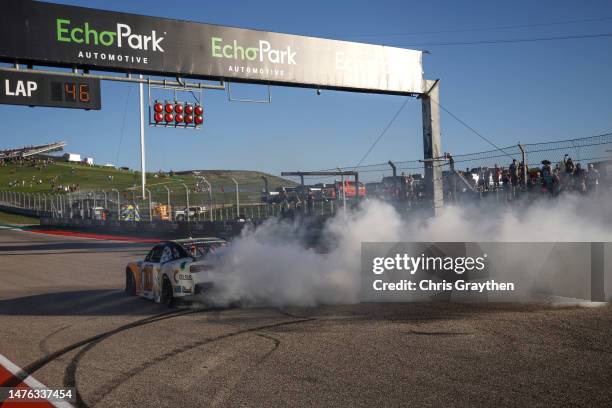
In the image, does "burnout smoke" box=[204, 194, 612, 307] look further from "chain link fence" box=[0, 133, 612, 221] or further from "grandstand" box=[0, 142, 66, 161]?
"grandstand" box=[0, 142, 66, 161]

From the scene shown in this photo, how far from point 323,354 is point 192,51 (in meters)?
13.4

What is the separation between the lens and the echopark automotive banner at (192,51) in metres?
15.5

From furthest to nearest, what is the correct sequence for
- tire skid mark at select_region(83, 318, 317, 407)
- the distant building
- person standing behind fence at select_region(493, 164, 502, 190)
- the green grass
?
the distant building < the green grass < person standing behind fence at select_region(493, 164, 502, 190) < tire skid mark at select_region(83, 318, 317, 407)

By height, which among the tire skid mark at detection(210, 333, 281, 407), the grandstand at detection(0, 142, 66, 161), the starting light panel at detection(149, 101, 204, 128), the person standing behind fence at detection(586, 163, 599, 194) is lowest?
the tire skid mark at detection(210, 333, 281, 407)

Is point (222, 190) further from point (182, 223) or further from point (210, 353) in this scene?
point (210, 353)

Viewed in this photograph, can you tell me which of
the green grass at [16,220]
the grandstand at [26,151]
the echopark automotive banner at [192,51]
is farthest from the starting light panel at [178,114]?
the grandstand at [26,151]

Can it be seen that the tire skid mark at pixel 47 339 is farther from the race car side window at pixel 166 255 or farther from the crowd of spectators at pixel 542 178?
the crowd of spectators at pixel 542 178

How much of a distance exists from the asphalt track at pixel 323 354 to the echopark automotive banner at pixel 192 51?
8.70 m

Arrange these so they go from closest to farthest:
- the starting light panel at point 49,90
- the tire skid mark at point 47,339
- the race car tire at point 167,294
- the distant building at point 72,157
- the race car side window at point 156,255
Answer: the tire skid mark at point 47,339 < the race car tire at point 167,294 < the race car side window at point 156,255 < the starting light panel at point 49,90 < the distant building at point 72,157

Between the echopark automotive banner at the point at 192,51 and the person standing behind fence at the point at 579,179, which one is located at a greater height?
the echopark automotive banner at the point at 192,51

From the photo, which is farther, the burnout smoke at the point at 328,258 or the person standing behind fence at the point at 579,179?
the person standing behind fence at the point at 579,179

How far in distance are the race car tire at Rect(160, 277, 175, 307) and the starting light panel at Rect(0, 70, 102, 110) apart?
8.71m

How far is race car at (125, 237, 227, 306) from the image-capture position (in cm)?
946

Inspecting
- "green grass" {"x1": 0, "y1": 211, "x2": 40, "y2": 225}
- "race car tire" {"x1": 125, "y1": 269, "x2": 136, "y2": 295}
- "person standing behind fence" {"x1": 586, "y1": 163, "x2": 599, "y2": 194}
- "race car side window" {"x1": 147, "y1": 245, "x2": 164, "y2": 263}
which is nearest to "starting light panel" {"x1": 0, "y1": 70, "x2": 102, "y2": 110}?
"race car tire" {"x1": 125, "y1": 269, "x2": 136, "y2": 295}
